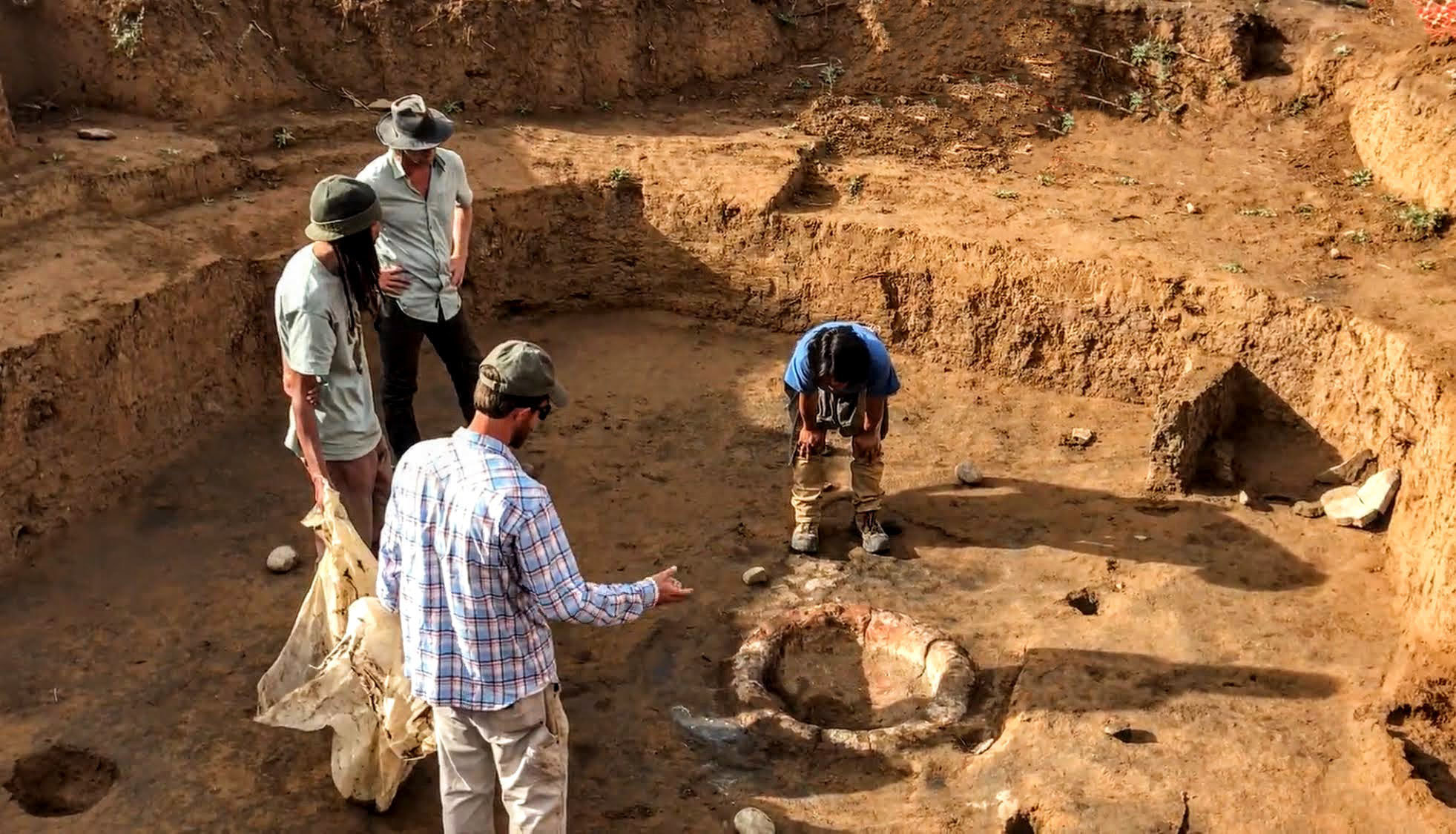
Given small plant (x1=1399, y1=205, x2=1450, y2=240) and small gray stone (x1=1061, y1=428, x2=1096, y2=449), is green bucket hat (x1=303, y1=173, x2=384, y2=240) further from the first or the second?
small plant (x1=1399, y1=205, x2=1450, y2=240)

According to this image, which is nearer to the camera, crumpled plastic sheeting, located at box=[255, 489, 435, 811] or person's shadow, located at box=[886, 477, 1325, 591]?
crumpled plastic sheeting, located at box=[255, 489, 435, 811]

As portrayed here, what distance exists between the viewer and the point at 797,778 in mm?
5223

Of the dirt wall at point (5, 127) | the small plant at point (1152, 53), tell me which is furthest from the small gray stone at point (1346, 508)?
the dirt wall at point (5, 127)

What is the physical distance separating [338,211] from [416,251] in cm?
140

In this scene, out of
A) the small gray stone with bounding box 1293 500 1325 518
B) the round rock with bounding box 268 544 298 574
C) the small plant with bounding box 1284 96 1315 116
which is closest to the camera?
the round rock with bounding box 268 544 298 574

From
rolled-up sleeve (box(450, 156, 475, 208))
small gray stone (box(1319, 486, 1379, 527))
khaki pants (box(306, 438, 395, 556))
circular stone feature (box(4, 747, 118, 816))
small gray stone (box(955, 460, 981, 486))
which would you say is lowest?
circular stone feature (box(4, 747, 118, 816))

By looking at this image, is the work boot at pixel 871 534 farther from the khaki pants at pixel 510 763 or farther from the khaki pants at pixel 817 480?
the khaki pants at pixel 510 763

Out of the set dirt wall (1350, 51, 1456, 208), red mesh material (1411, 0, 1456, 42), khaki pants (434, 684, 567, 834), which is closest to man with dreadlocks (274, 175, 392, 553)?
khaki pants (434, 684, 567, 834)

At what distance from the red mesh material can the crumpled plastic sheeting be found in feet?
27.0

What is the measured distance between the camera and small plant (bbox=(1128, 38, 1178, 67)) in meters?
9.82

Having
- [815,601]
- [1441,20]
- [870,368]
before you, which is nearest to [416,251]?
[870,368]

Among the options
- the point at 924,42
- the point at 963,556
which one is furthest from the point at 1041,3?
the point at 963,556

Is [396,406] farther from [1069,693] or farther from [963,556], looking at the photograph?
[1069,693]

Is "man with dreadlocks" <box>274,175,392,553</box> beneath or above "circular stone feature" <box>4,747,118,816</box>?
above
